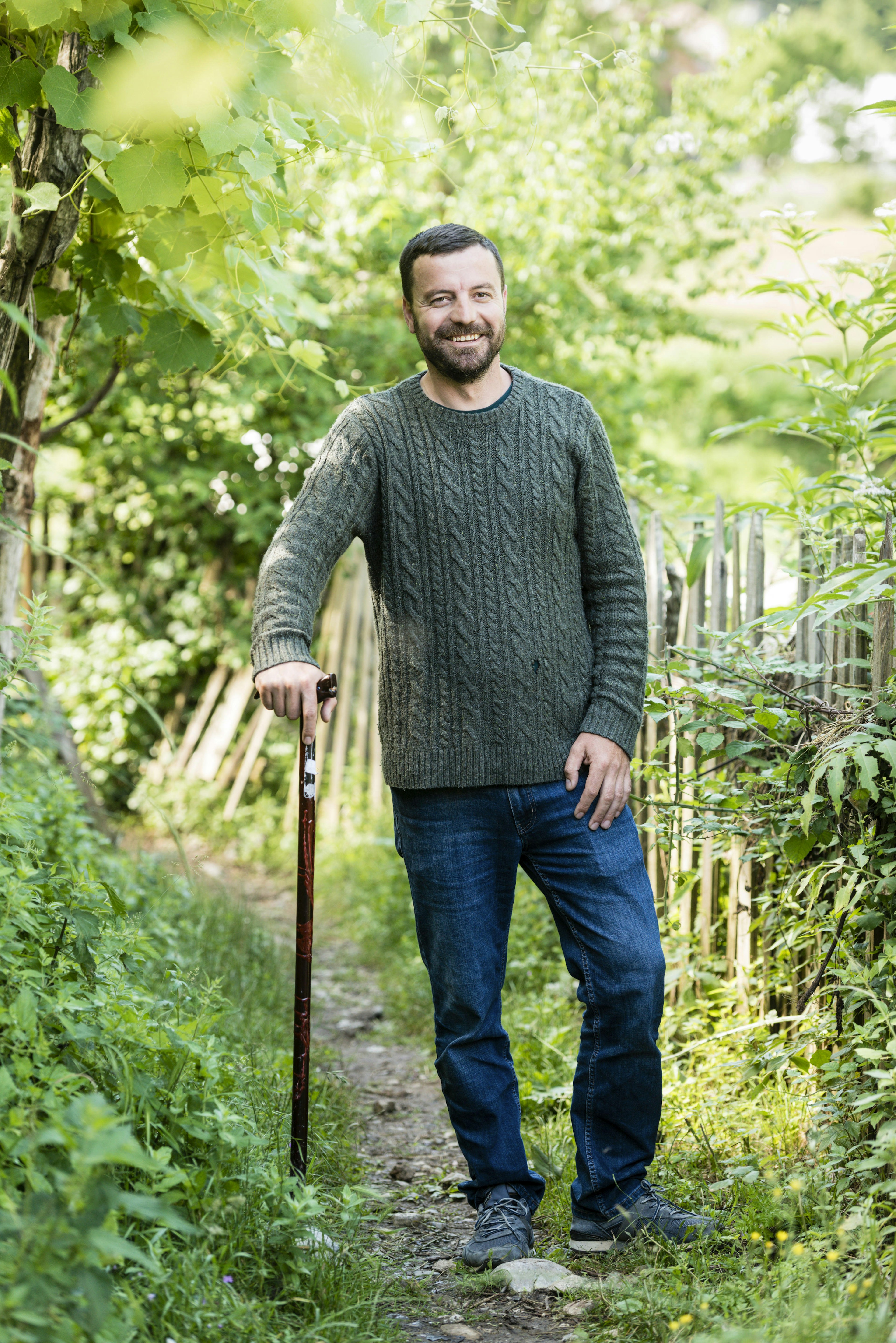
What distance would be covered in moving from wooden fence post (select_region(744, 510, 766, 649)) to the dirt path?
A: 5.34 feet

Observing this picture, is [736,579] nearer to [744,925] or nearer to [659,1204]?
[744,925]

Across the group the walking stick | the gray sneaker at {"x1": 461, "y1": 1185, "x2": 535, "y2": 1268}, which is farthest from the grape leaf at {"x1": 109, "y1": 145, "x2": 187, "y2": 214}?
the gray sneaker at {"x1": 461, "y1": 1185, "x2": 535, "y2": 1268}

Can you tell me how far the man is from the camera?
234 cm

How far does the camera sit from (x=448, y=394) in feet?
8.07

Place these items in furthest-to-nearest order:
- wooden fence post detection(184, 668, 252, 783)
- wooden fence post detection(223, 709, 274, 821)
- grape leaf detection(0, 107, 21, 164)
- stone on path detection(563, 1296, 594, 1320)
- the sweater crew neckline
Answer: wooden fence post detection(184, 668, 252, 783) < wooden fence post detection(223, 709, 274, 821) < grape leaf detection(0, 107, 21, 164) < the sweater crew neckline < stone on path detection(563, 1296, 594, 1320)

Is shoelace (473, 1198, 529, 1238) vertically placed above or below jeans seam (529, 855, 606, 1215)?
below

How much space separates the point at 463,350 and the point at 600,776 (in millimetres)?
925

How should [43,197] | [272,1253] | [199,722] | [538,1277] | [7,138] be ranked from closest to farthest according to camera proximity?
1. [272,1253]
2. [538,1277]
3. [43,197]
4. [7,138]
5. [199,722]

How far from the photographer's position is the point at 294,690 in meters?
2.13

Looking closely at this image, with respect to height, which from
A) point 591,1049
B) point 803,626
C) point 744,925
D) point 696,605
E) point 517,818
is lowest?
point 591,1049

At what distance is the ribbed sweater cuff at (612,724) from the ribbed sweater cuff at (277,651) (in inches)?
23.7

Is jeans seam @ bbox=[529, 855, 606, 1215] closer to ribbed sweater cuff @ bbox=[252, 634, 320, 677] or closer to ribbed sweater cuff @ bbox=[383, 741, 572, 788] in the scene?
ribbed sweater cuff @ bbox=[383, 741, 572, 788]

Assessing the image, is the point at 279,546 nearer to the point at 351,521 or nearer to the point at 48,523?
the point at 351,521

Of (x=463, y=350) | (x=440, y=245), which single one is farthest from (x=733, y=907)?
(x=440, y=245)
